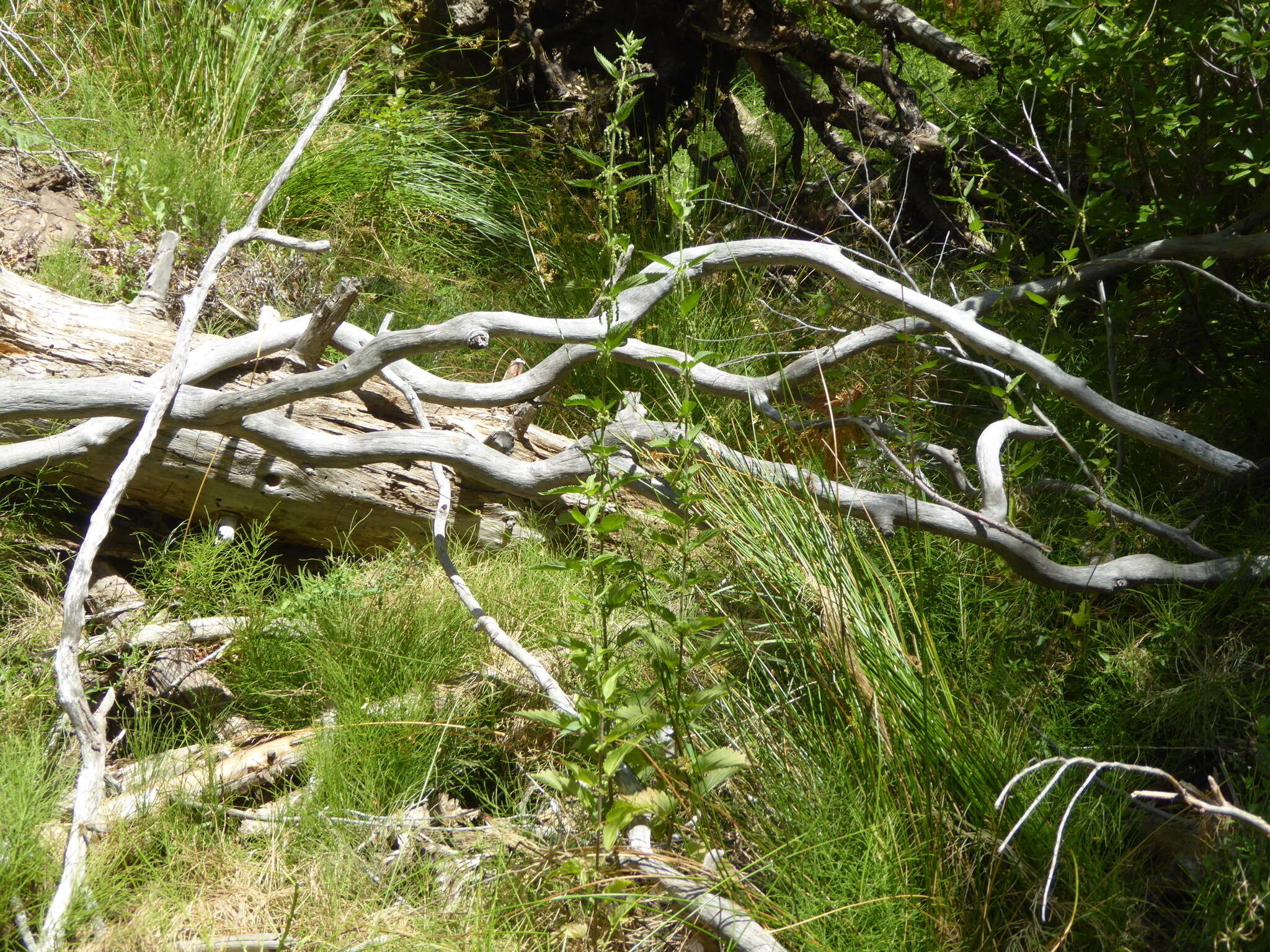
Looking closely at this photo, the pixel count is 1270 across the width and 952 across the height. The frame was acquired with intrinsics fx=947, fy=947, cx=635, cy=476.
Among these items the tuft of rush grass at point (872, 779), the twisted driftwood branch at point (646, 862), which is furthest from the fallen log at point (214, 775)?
the tuft of rush grass at point (872, 779)

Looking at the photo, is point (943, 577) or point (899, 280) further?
point (899, 280)

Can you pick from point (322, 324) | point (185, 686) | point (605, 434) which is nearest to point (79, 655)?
point (185, 686)

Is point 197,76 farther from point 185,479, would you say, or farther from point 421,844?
point 421,844

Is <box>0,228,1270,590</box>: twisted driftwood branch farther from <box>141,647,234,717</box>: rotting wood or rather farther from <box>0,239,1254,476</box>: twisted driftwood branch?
<box>141,647,234,717</box>: rotting wood

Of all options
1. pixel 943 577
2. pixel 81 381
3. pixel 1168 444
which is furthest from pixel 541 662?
pixel 1168 444

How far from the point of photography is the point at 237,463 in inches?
113

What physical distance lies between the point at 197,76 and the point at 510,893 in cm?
427

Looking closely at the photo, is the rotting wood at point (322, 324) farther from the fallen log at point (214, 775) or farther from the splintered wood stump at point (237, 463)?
the fallen log at point (214, 775)

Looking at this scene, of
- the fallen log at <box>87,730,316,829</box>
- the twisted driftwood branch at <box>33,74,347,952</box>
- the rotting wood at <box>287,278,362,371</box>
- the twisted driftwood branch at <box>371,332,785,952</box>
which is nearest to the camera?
the twisted driftwood branch at <box>371,332,785,952</box>

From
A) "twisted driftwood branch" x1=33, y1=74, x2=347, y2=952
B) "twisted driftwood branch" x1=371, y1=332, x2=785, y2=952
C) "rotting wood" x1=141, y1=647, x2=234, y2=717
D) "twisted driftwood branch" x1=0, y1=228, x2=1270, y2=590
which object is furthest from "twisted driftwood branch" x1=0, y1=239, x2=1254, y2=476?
"rotting wood" x1=141, y1=647, x2=234, y2=717

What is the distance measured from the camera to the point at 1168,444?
2705 mm

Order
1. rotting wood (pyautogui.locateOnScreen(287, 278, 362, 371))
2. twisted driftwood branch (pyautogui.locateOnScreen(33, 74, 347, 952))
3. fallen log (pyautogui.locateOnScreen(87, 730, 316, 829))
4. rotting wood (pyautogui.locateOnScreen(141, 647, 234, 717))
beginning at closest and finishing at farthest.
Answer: twisted driftwood branch (pyautogui.locateOnScreen(33, 74, 347, 952)), fallen log (pyautogui.locateOnScreen(87, 730, 316, 829)), rotting wood (pyautogui.locateOnScreen(141, 647, 234, 717)), rotting wood (pyautogui.locateOnScreen(287, 278, 362, 371))

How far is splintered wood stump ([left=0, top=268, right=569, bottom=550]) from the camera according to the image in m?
2.85

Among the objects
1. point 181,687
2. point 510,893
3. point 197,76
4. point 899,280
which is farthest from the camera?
point 197,76
